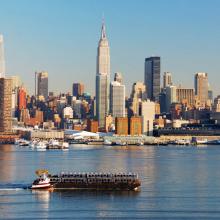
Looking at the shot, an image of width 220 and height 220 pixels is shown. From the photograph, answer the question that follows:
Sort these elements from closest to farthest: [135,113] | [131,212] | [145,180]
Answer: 1. [131,212]
2. [145,180]
3. [135,113]

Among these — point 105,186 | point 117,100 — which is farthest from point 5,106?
point 105,186

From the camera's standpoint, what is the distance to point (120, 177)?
42875mm

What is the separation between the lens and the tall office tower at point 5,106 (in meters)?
154

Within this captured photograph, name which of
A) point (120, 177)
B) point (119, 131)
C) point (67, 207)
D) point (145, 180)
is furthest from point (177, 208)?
point (119, 131)

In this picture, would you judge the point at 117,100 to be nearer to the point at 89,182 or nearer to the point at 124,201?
the point at 89,182

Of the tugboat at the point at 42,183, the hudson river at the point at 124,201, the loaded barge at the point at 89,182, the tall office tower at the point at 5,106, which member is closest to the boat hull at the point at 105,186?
the loaded barge at the point at 89,182

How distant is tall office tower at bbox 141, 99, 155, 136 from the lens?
513 ft

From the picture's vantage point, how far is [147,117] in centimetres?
16025

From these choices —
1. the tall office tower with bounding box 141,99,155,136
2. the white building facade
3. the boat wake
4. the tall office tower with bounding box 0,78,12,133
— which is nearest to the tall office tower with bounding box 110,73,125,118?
the white building facade

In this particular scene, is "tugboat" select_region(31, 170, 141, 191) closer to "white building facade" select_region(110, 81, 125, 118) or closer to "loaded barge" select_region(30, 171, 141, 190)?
"loaded barge" select_region(30, 171, 141, 190)

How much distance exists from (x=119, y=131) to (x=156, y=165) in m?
88.1

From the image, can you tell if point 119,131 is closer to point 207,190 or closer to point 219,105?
point 219,105

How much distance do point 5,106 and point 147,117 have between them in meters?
26.6

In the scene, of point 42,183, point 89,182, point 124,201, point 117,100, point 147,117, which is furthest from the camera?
point 117,100
